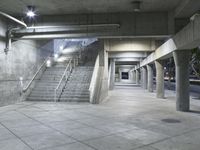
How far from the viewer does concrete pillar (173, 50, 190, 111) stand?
10961 mm

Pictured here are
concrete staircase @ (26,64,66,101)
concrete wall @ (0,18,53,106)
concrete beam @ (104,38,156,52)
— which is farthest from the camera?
concrete beam @ (104,38,156,52)

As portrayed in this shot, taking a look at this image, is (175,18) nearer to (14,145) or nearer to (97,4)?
(97,4)

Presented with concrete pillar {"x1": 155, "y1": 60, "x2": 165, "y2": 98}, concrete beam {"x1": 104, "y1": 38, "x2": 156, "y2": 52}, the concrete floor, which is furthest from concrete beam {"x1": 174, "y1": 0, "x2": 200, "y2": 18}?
concrete pillar {"x1": 155, "y1": 60, "x2": 165, "y2": 98}

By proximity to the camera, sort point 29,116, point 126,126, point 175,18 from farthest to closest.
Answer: point 175,18 < point 29,116 < point 126,126

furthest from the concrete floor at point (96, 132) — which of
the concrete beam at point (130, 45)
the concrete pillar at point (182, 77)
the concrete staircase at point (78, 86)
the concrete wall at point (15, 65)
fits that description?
the concrete beam at point (130, 45)

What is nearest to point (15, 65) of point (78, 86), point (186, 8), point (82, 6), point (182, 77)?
point (78, 86)

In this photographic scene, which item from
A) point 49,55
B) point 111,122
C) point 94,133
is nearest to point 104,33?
point 111,122

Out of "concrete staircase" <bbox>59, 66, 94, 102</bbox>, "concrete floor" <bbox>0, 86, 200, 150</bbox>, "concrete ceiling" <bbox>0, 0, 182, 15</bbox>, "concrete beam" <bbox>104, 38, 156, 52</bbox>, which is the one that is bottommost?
"concrete floor" <bbox>0, 86, 200, 150</bbox>

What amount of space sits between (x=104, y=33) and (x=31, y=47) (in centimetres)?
628

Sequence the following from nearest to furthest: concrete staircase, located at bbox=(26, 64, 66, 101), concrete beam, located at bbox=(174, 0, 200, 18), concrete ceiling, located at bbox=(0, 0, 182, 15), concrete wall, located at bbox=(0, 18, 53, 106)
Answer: concrete beam, located at bbox=(174, 0, 200, 18)
concrete ceiling, located at bbox=(0, 0, 182, 15)
concrete wall, located at bbox=(0, 18, 53, 106)
concrete staircase, located at bbox=(26, 64, 66, 101)

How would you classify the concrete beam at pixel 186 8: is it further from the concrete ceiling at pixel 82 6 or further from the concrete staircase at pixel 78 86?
the concrete staircase at pixel 78 86

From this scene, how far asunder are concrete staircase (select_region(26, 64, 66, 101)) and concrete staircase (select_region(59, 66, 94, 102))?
92cm

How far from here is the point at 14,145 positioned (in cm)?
535

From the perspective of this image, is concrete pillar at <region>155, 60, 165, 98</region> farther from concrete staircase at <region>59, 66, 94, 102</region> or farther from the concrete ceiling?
the concrete ceiling
